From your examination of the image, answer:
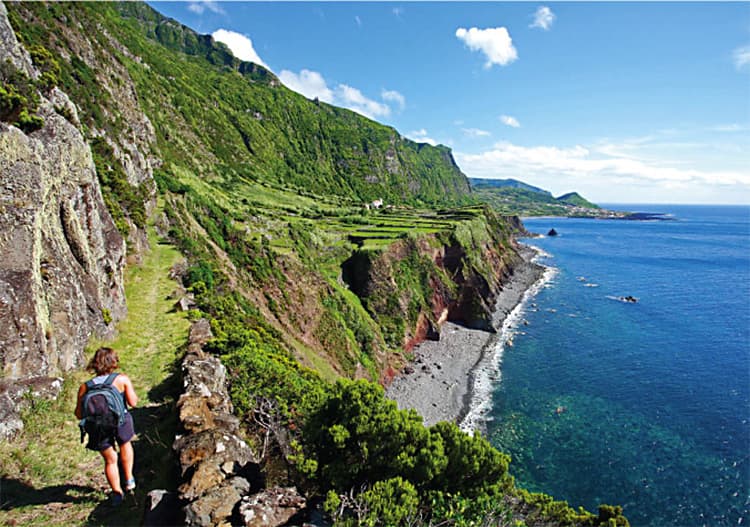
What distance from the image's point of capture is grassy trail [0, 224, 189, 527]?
815 cm

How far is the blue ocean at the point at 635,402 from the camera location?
102ft

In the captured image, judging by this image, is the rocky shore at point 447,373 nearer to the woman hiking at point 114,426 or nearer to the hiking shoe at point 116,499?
the hiking shoe at point 116,499

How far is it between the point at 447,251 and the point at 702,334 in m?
43.2

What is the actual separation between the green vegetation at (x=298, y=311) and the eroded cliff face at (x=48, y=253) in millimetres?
2000

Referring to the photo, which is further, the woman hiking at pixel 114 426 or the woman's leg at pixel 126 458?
the woman's leg at pixel 126 458

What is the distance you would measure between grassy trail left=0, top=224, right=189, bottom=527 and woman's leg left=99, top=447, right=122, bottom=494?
0.71 m

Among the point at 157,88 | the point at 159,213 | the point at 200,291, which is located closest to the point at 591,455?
the point at 200,291

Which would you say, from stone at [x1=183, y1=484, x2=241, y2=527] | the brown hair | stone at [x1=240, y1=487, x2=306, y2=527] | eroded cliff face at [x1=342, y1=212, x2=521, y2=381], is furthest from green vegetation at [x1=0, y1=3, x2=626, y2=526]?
the brown hair

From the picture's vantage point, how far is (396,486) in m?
10.1

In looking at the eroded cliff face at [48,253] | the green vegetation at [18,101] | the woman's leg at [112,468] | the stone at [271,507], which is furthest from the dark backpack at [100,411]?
the green vegetation at [18,101]

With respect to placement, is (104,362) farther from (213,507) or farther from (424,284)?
(424,284)

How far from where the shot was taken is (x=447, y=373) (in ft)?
160

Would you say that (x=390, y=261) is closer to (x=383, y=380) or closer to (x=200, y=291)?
(x=383, y=380)

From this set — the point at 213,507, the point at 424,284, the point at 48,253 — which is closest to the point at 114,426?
the point at 213,507
